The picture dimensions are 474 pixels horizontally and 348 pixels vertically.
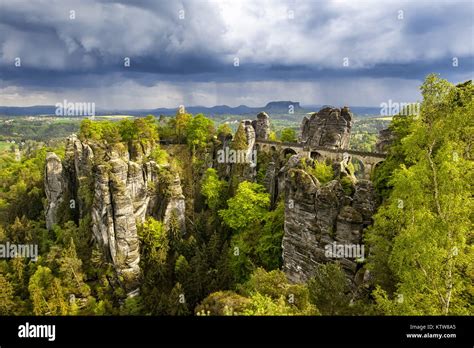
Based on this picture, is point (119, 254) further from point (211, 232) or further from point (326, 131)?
point (326, 131)

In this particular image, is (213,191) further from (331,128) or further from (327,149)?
(331,128)

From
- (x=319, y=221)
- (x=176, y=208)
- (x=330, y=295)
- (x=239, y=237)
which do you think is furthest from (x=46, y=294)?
(x=330, y=295)

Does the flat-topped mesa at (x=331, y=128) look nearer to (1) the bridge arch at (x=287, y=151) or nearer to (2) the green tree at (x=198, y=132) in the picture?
(1) the bridge arch at (x=287, y=151)

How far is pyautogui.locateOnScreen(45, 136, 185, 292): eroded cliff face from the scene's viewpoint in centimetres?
3738

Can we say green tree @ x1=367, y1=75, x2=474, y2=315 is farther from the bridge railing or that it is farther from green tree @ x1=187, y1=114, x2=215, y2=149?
green tree @ x1=187, y1=114, x2=215, y2=149

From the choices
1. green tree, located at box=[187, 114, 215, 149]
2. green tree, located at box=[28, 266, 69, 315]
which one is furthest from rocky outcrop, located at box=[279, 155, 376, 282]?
green tree, located at box=[28, 266, 69, 315]


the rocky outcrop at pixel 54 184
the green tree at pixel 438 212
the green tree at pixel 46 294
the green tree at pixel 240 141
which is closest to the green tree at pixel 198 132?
the green tree at pixel 240 141

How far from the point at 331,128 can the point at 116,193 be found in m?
30.5

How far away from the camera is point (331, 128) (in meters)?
45.1
